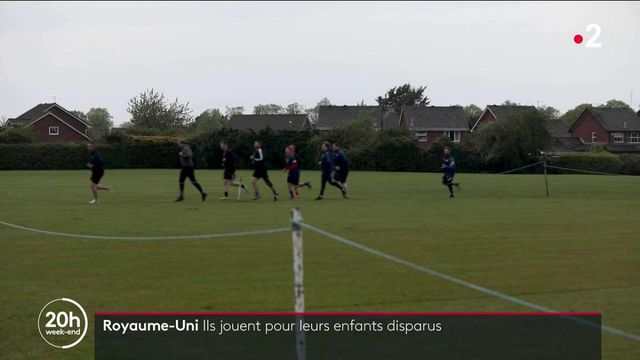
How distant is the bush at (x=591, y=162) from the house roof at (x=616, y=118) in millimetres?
38293

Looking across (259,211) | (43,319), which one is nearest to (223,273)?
(43,319)

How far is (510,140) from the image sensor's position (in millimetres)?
69188

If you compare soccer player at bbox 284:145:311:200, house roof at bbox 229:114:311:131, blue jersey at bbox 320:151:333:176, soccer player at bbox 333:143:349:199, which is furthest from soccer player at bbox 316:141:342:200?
house roof at bbox 229:114:311:131

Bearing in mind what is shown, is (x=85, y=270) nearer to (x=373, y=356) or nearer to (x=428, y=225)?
(x=373, y=356)

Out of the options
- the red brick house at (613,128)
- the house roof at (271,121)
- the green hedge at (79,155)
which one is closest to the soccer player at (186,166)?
the green hedge at (79,155)

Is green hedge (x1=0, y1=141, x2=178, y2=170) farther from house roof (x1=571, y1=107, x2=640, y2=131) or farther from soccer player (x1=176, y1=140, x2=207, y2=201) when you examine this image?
house roof (x1=571, y1=107, x2=640, y2=131)

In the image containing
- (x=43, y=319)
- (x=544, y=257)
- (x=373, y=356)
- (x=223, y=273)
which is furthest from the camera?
(x=544, y=257)

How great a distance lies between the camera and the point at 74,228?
1788cm

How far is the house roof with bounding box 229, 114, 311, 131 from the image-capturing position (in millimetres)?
107562

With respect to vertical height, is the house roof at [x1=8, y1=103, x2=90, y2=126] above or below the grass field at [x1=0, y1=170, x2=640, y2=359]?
above

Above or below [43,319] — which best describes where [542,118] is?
above

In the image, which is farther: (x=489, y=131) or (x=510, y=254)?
(x=489, y=131)

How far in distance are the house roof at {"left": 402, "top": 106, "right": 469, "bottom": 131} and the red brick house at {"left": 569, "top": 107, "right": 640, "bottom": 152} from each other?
16921 mm

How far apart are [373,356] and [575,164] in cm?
6495
